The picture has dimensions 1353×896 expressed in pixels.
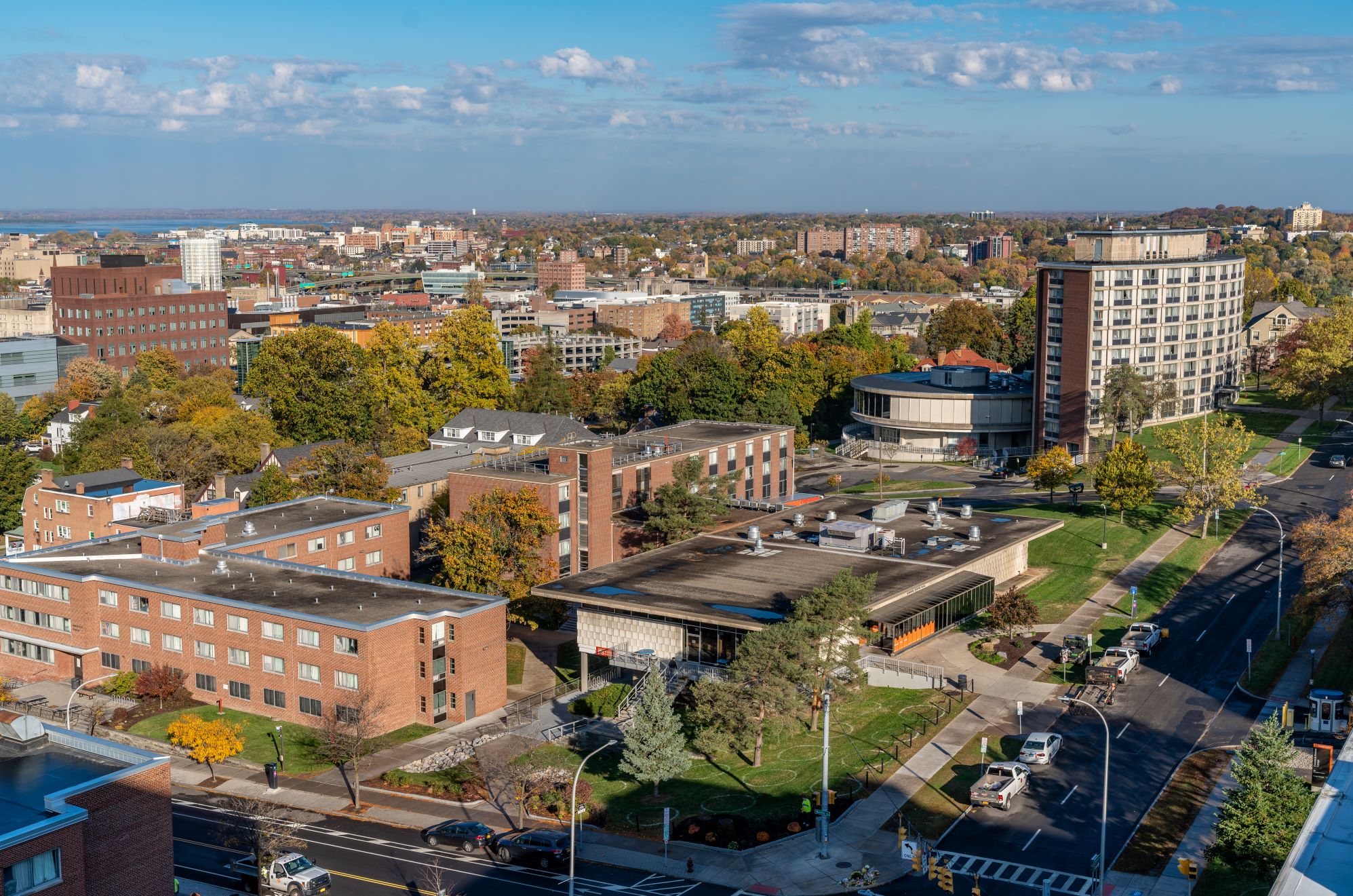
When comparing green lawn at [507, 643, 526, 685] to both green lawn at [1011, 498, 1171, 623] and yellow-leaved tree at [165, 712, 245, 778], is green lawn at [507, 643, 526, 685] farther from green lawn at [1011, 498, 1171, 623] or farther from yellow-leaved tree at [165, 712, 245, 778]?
green lawn at [1011, 498, 1171, 623]

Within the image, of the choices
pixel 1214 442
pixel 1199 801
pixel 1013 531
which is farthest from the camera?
pixel 1214 442

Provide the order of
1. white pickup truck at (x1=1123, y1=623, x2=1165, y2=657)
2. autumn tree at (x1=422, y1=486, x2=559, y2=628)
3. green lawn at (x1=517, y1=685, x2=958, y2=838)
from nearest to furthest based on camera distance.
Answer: green lawn at (x1=517, y1=685, x2=958, y2=838), white pickup truck at (x1=1123, y1=623, x2=1165, y2=657), autumn tree at (x1=422, y1=486, x2=559, y2=628)

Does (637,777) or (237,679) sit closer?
(637,777)

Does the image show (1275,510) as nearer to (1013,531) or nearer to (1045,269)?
(1013,531)

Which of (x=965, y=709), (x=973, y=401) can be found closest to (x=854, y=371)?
(x=973, y=401)

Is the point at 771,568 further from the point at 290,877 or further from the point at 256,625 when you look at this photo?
the point at 290,877

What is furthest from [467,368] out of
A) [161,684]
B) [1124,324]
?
[161,684]

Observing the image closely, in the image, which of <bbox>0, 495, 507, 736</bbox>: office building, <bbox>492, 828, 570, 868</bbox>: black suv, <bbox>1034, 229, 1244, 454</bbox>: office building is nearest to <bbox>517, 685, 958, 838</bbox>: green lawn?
<bbox>492, 828, 570, 868</bbox>: black suv
